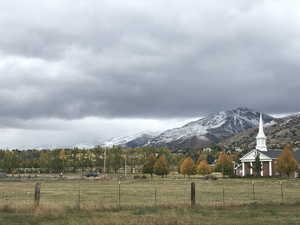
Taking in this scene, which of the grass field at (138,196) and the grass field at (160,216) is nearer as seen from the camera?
the grass field at (160,216)

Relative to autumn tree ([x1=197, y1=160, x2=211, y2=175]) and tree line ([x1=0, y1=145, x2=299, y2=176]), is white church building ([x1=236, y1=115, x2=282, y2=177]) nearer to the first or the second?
tree line ([x1=0, y1=145, x2=299, y2=176])

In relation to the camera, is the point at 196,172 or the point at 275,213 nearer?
the point at 275,213

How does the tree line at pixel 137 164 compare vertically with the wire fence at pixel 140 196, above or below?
above

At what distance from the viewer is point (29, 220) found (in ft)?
76.2

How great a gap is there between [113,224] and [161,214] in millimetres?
4602

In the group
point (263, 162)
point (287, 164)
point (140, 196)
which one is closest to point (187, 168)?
point (287, 164)

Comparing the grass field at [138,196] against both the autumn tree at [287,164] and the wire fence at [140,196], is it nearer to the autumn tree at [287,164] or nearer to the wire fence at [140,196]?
the wire fence at [140,196]

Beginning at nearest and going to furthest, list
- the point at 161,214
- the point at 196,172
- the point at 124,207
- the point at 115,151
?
the point at 161,214, the point at 124,207, the point at 196,172, the point at 115,151

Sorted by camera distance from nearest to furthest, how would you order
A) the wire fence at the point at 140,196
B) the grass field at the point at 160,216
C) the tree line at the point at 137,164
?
the grass field at the point at 160,216 < the wire fence at the point at 140,196 < the tree line at the point at 137,164

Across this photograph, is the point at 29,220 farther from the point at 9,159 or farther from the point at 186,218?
the point at 9,159

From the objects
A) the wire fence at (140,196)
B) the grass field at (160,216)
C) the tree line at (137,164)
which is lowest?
the wire fence at (140,196)

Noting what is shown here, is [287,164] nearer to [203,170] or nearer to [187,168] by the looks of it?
[203,170]

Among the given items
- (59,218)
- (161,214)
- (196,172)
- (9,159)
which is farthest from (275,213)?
(9,159)

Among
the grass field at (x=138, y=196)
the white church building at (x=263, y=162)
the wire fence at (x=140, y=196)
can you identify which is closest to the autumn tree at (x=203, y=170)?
the white church building at (x=263, y=162)
